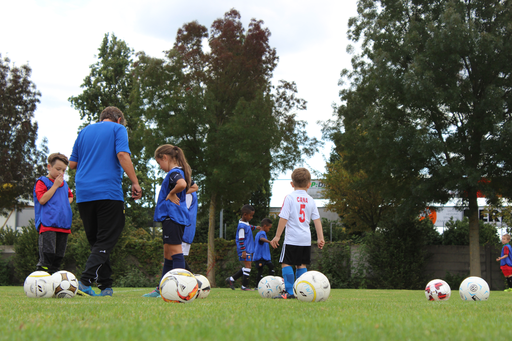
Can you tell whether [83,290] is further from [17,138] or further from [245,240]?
[17,138]

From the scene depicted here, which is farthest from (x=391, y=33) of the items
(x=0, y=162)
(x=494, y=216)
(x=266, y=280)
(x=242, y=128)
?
(x=0, y=162)

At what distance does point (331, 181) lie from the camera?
101 feet

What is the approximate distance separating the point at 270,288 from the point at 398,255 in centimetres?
1179

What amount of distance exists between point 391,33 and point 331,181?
13.0 m

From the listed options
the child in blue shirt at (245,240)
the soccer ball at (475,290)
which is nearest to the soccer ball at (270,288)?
the soccer ball at (475,290)

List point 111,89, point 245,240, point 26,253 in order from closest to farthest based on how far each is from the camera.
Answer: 1. point 245,240
2. point 26,253
3. point 111,89

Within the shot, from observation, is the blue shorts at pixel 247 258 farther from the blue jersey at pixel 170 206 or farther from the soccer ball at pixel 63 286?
the soccer ball at pixel 63 286

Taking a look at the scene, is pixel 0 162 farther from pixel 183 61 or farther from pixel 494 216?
pixel 494 216

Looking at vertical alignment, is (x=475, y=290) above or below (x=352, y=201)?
below

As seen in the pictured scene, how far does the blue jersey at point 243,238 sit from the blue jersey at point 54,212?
515 centimetres

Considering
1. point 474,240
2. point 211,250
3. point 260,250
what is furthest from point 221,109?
point 474,240

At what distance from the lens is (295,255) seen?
22.4ft

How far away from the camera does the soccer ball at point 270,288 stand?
7.49 metres

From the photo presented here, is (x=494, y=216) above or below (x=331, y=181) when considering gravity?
below
